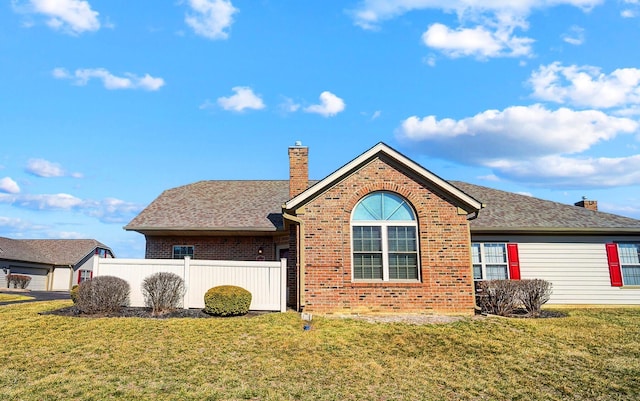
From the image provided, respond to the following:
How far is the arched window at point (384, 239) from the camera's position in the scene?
12477 millimetres

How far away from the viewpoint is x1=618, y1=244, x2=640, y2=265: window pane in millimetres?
15469

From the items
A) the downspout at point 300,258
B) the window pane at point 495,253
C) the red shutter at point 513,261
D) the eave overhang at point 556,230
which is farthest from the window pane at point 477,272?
the downspout at point 300,258

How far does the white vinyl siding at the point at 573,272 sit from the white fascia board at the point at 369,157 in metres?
4.38

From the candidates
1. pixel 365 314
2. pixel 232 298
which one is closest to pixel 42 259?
pixel 232 298

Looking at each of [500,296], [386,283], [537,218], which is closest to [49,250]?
[386,283]

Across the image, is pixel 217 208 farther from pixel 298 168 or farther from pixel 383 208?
pixel 383 208

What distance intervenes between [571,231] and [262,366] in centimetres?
1271

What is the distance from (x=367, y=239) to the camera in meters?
12.6

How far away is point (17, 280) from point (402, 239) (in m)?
33.1

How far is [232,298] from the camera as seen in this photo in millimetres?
11922

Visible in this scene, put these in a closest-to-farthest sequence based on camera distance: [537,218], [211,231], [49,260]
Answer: [537,218]
[211,231]
[49,260]

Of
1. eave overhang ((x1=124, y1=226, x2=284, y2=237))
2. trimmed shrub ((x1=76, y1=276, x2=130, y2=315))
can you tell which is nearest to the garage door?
eave overhang ((x1=124, y1=226, x2=284, y2=237))

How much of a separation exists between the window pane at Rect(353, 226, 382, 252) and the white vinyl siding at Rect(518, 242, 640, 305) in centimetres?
614

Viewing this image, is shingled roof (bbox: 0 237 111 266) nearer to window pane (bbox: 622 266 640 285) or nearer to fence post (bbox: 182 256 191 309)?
fence post (bbox: 182 256 191 309)
